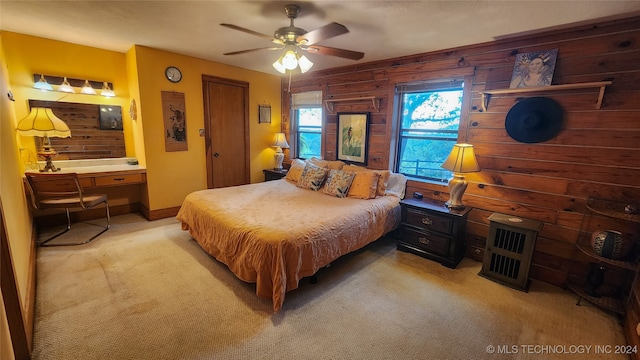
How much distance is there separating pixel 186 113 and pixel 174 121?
0.22m

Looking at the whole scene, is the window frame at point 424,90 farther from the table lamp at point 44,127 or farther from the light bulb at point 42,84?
the light bulb at point 42,84

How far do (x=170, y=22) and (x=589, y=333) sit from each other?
14.3ft

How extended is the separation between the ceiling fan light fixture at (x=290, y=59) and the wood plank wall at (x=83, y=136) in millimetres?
3175

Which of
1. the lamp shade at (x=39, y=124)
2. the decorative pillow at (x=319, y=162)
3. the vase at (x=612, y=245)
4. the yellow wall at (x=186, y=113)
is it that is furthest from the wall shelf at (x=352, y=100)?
the lamp shade at (x=39, y=124)

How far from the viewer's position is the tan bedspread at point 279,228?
6.75 feet

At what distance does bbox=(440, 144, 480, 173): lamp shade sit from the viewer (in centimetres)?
271

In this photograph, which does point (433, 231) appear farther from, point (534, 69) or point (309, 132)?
point (309, 132)

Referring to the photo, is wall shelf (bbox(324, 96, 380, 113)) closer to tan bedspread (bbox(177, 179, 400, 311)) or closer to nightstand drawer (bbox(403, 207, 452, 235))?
tan bedspread (bbox(177, 179, 400, 311))

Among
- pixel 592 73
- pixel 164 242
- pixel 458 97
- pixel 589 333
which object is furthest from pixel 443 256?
pixel 164 242

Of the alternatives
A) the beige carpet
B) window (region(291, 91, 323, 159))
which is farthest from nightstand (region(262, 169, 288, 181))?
the beige carpet

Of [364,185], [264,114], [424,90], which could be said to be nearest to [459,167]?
[364,185]

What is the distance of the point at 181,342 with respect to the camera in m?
1.76

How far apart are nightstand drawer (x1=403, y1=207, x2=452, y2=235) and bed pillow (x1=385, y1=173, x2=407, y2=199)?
412 mm

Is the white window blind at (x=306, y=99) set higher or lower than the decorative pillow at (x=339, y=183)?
higher
